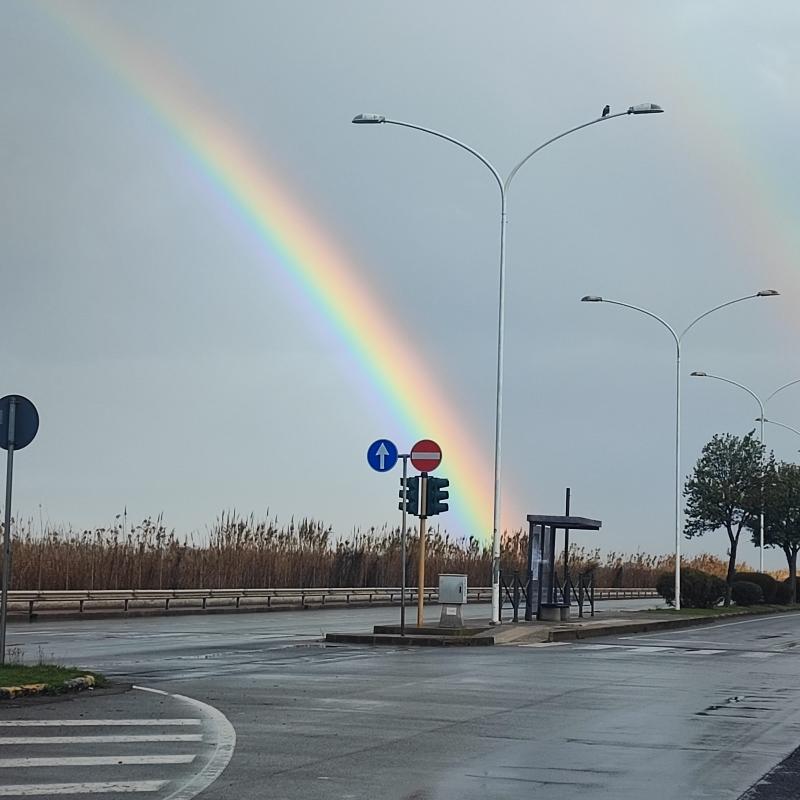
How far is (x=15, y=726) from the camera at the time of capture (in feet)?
39.2

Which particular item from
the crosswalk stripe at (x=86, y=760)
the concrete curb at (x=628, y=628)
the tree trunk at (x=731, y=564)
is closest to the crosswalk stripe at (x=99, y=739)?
the crosswalk stripe at (x=86, y=760)

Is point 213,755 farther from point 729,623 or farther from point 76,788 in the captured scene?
point 729,623

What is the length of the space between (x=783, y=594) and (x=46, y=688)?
5192 centimetres

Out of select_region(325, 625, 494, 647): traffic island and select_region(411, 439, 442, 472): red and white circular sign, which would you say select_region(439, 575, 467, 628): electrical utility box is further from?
select_region(411, 439, 442, 472): red and white circular sign

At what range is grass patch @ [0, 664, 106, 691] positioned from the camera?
14.6 metres

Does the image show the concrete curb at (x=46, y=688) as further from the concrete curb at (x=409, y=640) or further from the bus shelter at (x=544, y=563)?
the bus shelter at (x=544, y=563)

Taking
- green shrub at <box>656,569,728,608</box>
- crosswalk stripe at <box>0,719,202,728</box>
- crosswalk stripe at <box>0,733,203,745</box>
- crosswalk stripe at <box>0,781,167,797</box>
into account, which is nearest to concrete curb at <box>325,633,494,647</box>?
crosswalk stripe at <box>0,719,202,728</box>

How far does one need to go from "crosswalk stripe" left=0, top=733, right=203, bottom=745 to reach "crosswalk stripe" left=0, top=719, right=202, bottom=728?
71 cm

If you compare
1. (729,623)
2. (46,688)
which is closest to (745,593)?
(729,623)

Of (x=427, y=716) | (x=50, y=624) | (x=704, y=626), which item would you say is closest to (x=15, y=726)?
(x=427, y=716)

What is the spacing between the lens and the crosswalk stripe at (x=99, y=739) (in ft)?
36.3

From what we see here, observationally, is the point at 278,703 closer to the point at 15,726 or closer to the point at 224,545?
the point at 15,726

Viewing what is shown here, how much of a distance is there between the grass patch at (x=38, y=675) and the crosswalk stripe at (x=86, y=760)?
13.9 ft

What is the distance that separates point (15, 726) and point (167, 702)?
248cm
